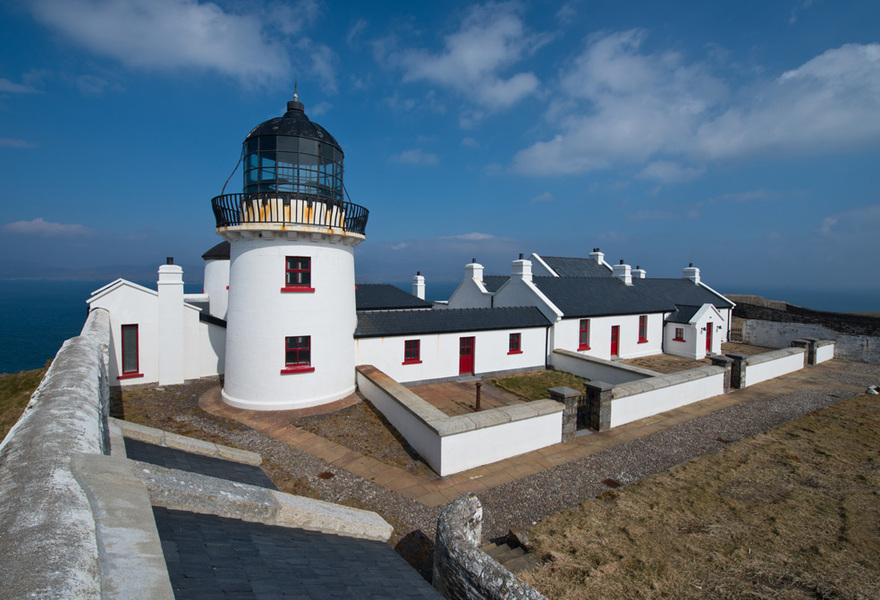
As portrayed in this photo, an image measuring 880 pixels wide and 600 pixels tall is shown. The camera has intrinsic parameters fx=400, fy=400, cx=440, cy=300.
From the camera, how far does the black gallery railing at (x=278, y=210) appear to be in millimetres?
11688

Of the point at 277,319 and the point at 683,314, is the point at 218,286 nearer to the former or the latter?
the point at 277,319

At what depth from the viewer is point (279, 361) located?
12.5 meters

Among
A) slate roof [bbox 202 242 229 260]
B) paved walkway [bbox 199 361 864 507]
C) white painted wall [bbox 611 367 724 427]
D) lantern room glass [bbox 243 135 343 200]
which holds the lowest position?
paved walkway [bbox 199 361 864 507]

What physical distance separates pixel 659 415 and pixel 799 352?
1216 cm

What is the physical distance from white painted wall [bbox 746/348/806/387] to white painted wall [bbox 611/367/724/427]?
2.36 m

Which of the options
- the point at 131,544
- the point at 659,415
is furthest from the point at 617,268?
the point at 131,544

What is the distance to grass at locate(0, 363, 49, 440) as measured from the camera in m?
13.2

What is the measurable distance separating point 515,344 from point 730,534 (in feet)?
38.6

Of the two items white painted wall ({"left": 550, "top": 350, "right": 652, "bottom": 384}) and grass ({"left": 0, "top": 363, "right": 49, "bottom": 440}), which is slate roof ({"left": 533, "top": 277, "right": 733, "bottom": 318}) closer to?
white painted wall ({"left": 550, "top": 350, "right": 652, "bottom": 384})

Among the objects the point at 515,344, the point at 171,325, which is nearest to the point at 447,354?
the point at 515,344

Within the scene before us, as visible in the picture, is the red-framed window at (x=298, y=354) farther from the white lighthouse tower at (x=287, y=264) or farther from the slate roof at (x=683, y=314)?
the slate roof at (x=683, y=314)

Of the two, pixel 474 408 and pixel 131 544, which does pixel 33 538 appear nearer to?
pixel 131 544

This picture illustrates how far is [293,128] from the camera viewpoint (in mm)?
11844

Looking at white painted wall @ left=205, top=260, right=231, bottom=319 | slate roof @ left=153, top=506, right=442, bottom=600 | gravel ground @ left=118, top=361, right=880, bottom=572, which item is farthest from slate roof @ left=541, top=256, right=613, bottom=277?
slate roof @ left=153, top=506, right=442, bottom=600
